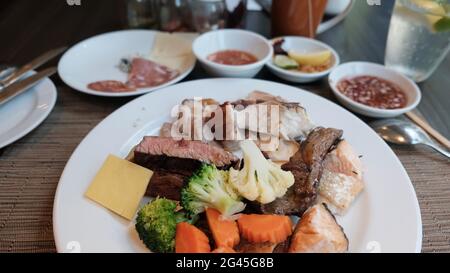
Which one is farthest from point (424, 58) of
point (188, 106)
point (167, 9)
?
point (167, 9)

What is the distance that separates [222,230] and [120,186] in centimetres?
45

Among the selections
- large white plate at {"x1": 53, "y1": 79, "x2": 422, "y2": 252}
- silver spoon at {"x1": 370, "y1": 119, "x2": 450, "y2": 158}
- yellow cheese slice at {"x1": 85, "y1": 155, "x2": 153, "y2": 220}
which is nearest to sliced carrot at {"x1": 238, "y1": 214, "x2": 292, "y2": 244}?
large white plate at {"x1": 53, "y1": 79, "x2": 422, "y2": 252}

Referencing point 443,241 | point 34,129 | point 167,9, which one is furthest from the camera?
point 167,9

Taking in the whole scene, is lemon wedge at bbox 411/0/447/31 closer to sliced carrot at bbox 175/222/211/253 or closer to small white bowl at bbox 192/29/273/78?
small white bowl at bbox 192/29/273/78

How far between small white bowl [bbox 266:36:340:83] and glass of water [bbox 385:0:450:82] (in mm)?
377

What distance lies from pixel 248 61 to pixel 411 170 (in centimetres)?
111

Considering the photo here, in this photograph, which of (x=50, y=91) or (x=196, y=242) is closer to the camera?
(x=196, y=242)

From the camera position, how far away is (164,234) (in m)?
1.12

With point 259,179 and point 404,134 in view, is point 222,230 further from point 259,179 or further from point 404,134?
point 404,134

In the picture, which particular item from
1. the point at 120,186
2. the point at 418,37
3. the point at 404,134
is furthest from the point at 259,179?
the point at 418,37

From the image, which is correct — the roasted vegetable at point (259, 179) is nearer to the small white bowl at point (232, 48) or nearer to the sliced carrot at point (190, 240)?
the sliced carrot at point (190, 240)

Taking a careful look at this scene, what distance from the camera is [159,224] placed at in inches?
44.2

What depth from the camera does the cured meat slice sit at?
1.89m
